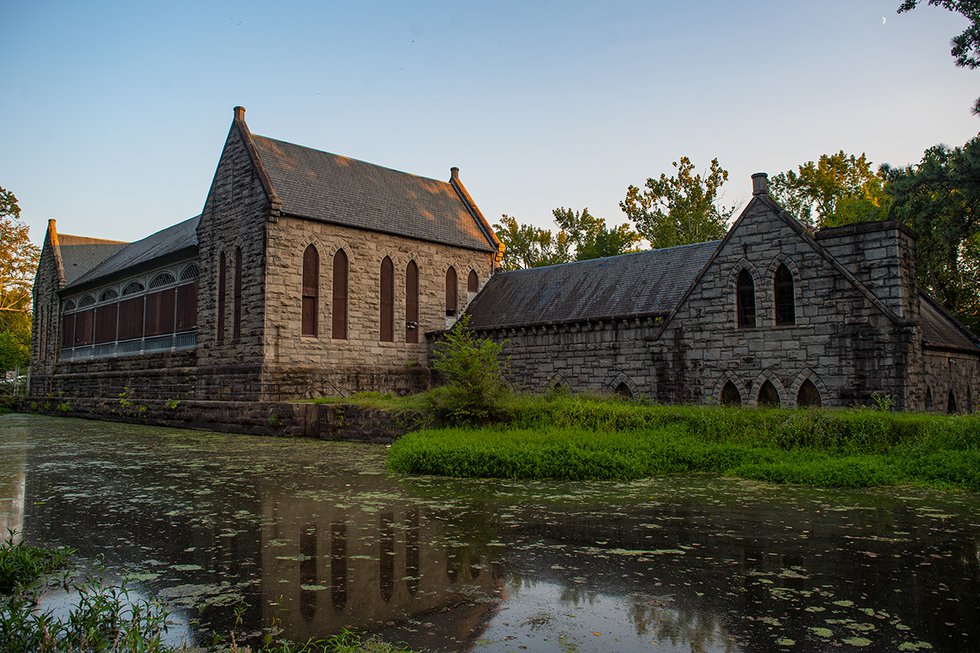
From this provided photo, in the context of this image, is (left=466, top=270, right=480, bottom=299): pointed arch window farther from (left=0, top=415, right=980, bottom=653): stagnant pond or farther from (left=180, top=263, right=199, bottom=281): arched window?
(left=0, top=415, right=980, bottom=653): stagnant pond

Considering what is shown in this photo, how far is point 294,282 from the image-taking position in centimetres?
2620

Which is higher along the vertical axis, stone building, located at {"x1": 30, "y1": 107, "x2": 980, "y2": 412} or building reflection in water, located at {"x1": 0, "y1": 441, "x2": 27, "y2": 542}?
stone building, located at {"x1": 30, "y1": 107, "x2": 980, "y2": 412}

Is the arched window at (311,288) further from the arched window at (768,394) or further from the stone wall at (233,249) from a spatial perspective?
the arched window at (768,394)

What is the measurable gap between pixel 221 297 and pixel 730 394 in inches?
803

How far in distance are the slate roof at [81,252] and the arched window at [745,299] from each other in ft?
136

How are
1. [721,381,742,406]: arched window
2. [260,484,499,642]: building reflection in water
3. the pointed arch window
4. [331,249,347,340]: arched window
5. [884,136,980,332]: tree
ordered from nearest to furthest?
[260,484,499,642]: building reflection in water < [721,381,742,406]: arched window < [884,136,980,332]: tree < [331,249,347,340]: arched window < the pointed arch window

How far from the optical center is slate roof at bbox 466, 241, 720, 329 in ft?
76.2

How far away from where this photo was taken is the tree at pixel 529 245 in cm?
5772

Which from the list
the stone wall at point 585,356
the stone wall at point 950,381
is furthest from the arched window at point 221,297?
the stone wall at point 950,381

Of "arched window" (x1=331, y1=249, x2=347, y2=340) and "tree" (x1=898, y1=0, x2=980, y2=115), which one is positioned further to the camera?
"arched window" (x1=331, y1=249, x2=347, y2=340)

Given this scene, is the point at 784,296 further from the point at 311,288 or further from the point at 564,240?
the point at 564,240

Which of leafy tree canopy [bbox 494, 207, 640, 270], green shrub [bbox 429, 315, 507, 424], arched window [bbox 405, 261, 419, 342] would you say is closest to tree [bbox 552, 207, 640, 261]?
leafy tree canopy [bbox 494, 207, 640, 270]

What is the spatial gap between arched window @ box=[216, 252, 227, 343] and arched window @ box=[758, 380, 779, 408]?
67.1ft

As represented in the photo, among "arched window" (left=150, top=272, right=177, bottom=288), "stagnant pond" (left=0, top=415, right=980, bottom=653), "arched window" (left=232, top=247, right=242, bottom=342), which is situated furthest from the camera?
"arched window" (left=150, top=272, right=177, bottom=288)
